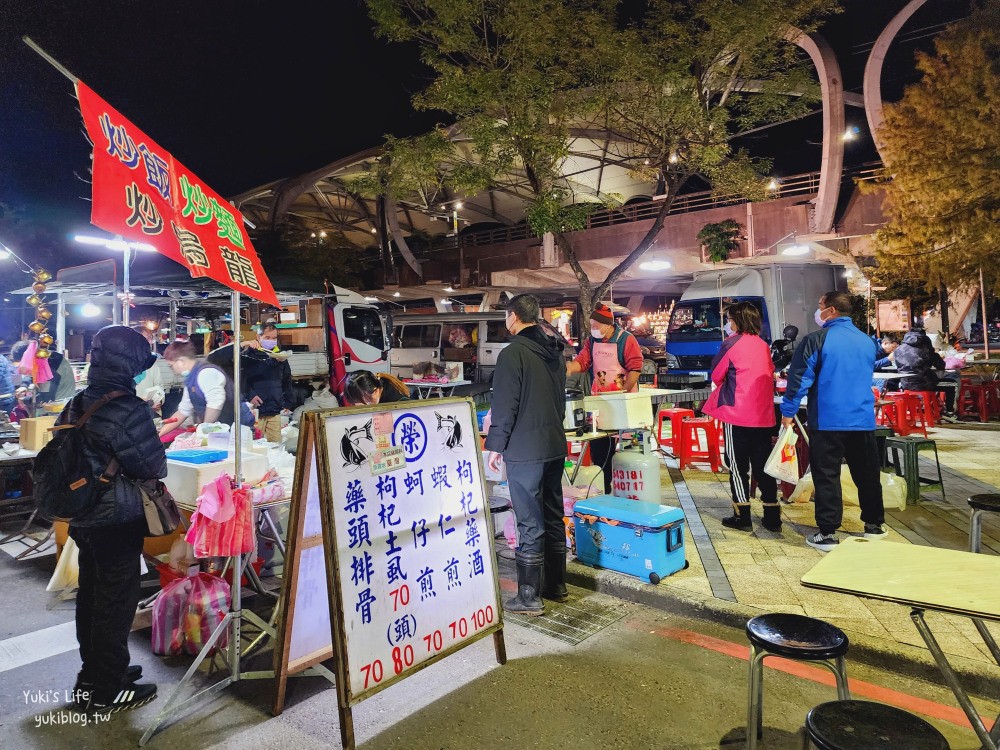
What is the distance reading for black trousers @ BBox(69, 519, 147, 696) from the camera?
122 inches

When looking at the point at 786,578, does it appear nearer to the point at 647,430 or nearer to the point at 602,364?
the point at 647,430

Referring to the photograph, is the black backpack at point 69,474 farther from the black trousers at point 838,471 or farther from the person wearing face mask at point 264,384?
the black trousers at point 838,471

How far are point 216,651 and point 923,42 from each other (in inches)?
962

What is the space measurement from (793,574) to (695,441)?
4131mm

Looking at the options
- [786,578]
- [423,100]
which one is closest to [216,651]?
[786,578]

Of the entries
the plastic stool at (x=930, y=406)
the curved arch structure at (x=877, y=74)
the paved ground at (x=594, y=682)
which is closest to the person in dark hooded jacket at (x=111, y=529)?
the paved ground at (x=594, y=682)

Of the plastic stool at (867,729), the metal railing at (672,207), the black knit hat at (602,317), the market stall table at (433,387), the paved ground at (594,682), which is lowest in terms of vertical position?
the paved ground at (594,682)

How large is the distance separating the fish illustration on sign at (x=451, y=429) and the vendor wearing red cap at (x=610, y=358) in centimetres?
297

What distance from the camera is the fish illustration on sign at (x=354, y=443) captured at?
2848mm

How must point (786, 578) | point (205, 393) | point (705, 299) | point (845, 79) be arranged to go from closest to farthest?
point (786, 578)
point (205, 393)
point (705, 299)
point (845, 79)

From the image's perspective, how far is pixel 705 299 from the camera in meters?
16.6

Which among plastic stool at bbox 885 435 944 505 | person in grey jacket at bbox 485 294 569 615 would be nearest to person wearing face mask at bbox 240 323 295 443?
person in grey jacket at bbox 485 294 569 615

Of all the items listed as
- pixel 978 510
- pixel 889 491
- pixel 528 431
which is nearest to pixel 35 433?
pixel 528 431

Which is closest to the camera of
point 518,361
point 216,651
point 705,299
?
point 216,651
